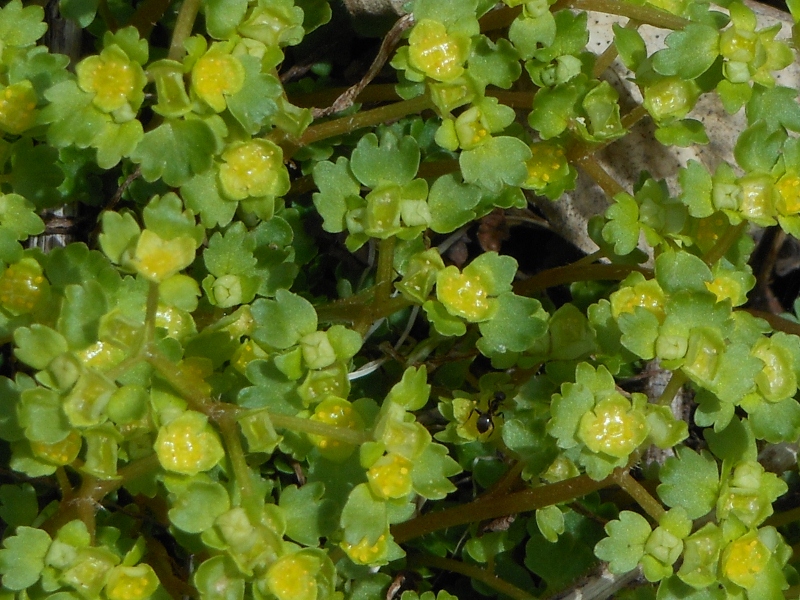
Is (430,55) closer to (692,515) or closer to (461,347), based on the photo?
(461,347)

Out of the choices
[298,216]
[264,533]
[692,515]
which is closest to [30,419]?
[264,533]

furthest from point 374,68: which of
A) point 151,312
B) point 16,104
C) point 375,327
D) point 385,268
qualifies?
point 151,312

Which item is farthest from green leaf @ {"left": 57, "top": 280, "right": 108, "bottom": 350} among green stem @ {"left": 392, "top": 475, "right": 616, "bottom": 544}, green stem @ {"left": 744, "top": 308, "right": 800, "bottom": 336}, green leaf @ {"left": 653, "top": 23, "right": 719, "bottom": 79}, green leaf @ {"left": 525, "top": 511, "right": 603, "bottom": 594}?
green stem @ {"left": 744, "top": 308, "right": 800, "bottom": 336}

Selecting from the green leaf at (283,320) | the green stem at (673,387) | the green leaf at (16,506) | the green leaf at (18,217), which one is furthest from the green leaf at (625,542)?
the green leaf at (18,217)

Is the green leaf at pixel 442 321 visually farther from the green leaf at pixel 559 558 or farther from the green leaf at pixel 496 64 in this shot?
the green leaf at pixel 559 558

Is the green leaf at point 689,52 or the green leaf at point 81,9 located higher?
the green leaf at point 81,9

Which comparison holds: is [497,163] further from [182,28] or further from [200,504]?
[200,504]
